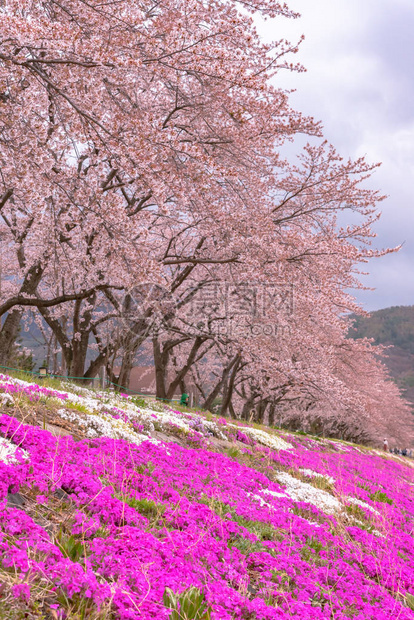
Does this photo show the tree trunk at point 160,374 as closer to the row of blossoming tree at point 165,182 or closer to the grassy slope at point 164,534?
the row of blossoming tree at point 165,182

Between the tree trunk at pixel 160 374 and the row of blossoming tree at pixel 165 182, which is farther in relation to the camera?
the tree trunk at pixel 160 374

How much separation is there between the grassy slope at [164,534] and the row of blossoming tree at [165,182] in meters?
4.22

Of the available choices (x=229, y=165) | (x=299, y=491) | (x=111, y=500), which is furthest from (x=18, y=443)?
(x=229, y=165)

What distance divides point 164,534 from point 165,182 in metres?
6.79

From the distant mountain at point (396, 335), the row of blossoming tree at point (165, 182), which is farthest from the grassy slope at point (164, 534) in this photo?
the distant mountain at point (396, 335)

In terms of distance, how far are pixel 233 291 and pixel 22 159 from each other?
10894 millimetres

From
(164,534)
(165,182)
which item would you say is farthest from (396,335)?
(164,534)

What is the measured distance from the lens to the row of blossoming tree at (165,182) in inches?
290

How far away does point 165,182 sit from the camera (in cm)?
900

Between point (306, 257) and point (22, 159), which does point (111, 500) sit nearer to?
point (22, 159)

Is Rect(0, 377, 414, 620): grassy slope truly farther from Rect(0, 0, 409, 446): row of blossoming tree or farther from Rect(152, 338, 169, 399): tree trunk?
Rect(152, 338, 169, 399): tree trunk

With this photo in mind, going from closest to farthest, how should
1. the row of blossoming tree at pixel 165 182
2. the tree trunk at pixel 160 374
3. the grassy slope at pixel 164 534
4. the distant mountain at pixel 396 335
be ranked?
1. the grassy slope at pixel 164 534
2. the row of blossoming tree at pixel 165 182
3. the tree trunk at pixel 160 374
4. the distant mountain at pixel 396 335

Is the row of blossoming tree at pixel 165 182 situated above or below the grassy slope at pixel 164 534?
above

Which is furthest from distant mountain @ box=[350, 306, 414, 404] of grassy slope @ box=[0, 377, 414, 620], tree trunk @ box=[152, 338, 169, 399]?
grassy slope @ box=[0, 377, 414, 620]
